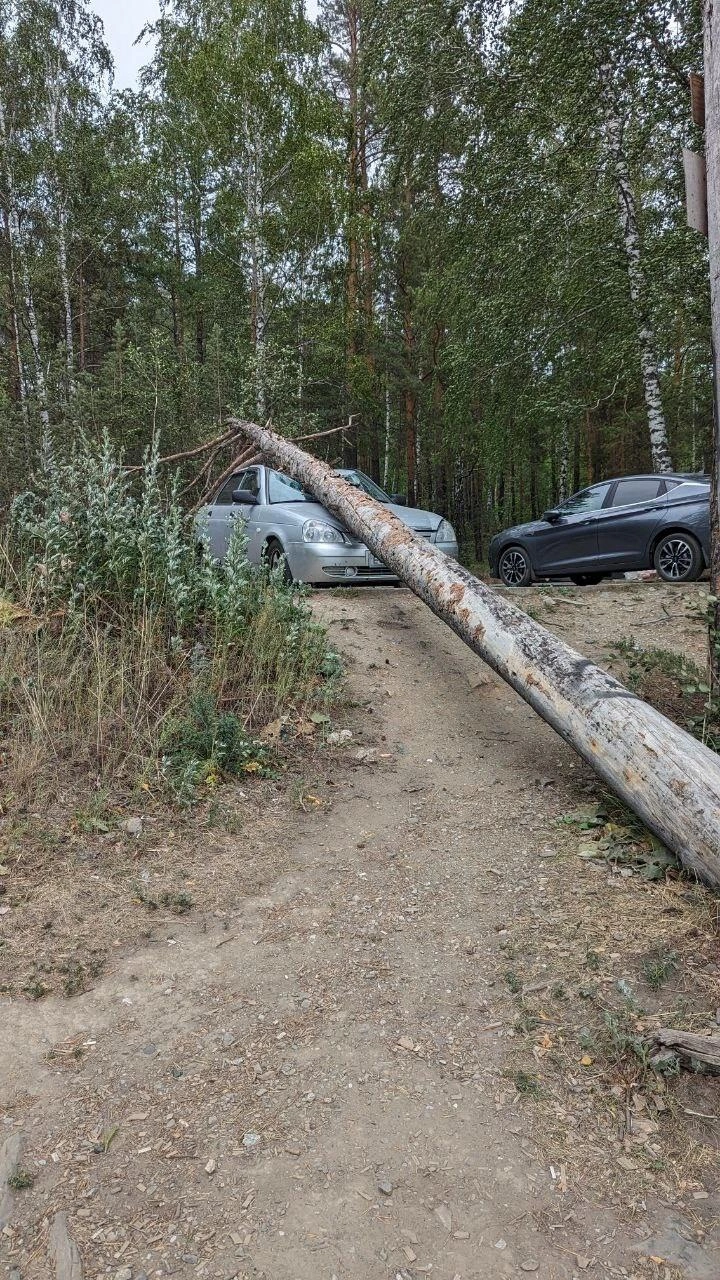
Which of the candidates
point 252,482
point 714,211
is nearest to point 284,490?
point 252,482

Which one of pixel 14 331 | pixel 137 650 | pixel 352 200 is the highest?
pixel 352 200

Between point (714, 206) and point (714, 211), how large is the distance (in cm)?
3

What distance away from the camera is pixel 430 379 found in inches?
888

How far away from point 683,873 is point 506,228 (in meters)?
11.7

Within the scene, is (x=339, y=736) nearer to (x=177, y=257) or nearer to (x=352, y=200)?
(x=352, y=200)

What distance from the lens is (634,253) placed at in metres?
12.0

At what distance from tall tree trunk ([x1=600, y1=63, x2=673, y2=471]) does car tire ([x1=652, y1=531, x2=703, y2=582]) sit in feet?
13.4

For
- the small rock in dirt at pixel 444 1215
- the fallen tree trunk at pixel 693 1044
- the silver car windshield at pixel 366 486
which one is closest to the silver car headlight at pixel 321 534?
the silver car windshield at pixel 366 486

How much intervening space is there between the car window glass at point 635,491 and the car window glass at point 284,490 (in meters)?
4.33

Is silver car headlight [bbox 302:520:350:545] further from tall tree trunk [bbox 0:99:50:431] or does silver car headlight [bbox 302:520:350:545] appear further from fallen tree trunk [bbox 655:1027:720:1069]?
tall tree trunk [bbox 0:99:50:431]

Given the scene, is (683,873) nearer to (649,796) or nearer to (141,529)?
(649,796)

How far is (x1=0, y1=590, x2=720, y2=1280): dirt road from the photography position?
1.79 meters

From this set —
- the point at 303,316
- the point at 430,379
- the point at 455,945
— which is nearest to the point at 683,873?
the point at 455,945

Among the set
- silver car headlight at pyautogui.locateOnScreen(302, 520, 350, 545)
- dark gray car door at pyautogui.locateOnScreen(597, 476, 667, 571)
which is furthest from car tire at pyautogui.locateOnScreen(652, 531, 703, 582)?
silver car headlight at pyautogui.locateOnScreen(302, 520, 350, 545)
